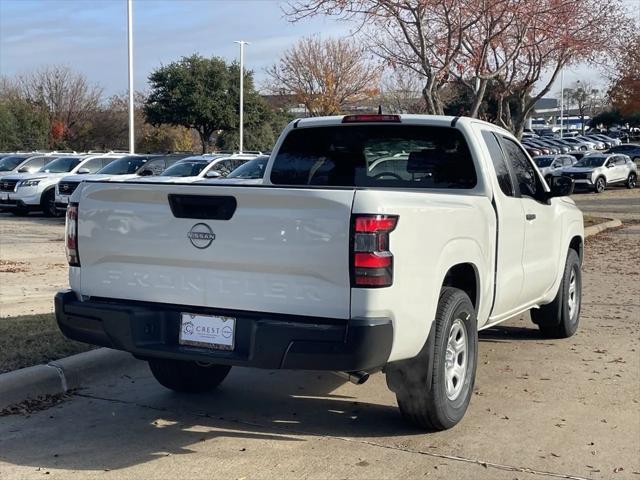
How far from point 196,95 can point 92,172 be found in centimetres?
2046

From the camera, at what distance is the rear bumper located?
432 centimetres

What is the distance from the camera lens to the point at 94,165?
24.0 meters

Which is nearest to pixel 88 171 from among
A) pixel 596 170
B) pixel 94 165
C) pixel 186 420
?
pixel 94 165

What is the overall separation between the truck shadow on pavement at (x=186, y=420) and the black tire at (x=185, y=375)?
0.25 ft

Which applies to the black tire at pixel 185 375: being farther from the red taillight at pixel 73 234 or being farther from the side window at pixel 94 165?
the side window at pixel 94 165

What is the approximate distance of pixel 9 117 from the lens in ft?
164

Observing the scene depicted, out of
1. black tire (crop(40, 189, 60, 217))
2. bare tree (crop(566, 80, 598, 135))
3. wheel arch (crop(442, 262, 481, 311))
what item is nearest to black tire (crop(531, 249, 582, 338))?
wheel arch (crop(442, 262, 481, 311))

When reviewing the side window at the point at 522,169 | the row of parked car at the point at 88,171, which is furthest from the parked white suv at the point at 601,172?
the side window at the point at 522,169

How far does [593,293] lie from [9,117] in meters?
46.0

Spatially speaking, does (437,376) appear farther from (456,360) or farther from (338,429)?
(338,429)

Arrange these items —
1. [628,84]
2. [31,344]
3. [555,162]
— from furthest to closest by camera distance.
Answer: [555,162] < [628,84] < [31,344]

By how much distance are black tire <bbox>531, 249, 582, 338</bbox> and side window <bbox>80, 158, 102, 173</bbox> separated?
17.9 meters

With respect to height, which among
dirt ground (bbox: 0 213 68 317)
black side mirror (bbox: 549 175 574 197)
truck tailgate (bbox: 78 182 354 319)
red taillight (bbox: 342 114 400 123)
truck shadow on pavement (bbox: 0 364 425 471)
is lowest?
truck shadow on pavement (bbox: 0 364 425 471)

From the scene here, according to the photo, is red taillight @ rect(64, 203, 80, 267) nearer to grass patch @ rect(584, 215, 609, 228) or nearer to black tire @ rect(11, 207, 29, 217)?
grass patch @ rect(584, 215, 609, 228)
